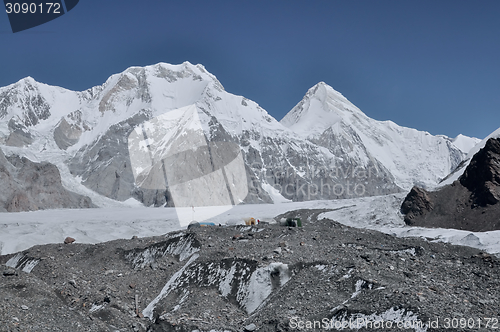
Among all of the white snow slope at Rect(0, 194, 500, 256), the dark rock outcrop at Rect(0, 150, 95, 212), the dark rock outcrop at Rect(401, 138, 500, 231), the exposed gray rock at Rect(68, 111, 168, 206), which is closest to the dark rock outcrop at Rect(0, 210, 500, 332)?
the white snow slope at Rect(0, 194, 500, 256)

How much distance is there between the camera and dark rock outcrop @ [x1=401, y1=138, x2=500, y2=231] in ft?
125

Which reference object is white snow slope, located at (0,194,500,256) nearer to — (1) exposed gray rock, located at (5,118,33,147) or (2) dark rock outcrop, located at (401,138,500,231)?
(2) dark rock outcrop, located at (401,138,500,231)

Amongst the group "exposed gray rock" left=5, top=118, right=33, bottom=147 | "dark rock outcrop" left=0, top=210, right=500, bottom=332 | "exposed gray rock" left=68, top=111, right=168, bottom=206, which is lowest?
"exposed gray rock" left=68, top=111, right=168, bottom=206

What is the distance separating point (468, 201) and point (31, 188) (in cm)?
8992

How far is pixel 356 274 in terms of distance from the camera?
1378 centimetres

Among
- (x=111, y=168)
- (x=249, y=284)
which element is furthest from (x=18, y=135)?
(x=249, y=284)

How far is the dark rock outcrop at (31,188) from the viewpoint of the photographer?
80000 millimetres

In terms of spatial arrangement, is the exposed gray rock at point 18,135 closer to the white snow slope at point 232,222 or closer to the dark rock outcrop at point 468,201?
the white snow slope at point 232,222

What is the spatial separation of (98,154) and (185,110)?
50.3 metres

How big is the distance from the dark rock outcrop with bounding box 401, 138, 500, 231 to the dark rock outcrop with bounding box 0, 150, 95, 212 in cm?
7249

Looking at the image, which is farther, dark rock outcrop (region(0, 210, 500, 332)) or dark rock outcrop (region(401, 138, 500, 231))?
dark rock outcrop (region(401, 138, 500, 231))

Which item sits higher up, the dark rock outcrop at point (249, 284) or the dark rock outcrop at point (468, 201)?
the dark rock outcrop at point (249, 284)

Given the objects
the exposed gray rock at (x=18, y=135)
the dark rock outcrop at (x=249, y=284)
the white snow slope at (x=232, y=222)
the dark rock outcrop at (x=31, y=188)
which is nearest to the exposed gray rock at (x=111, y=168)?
the exposed gray rock at (x=18, y=135)

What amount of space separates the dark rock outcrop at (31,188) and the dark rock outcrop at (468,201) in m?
72.5
